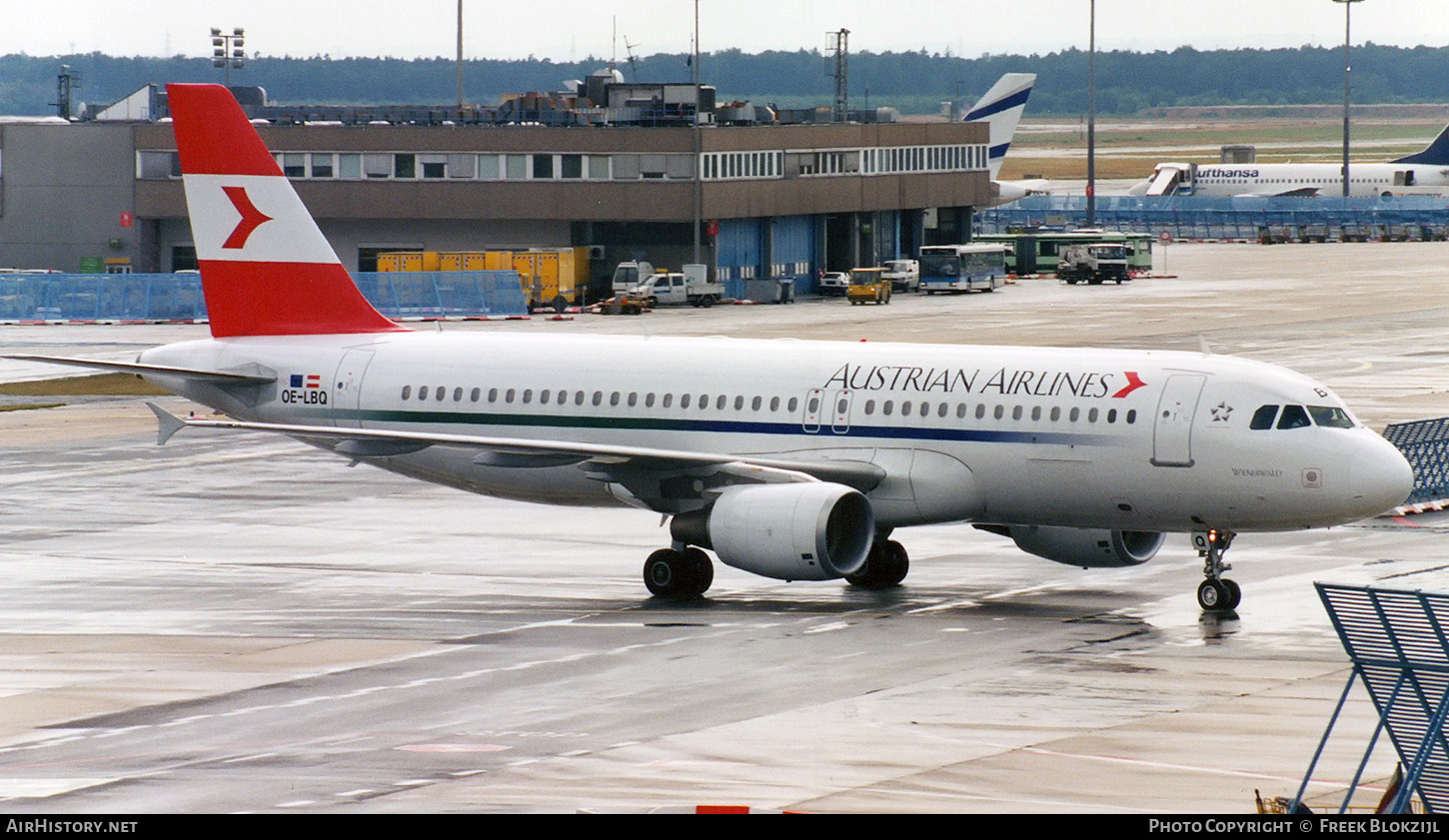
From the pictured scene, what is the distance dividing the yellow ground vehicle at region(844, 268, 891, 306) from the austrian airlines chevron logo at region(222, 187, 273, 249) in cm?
6707

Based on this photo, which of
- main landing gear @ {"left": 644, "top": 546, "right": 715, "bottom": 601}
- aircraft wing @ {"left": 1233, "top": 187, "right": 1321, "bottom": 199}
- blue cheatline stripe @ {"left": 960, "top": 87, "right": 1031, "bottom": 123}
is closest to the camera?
main landing gear @ {"left": 644, "top": 546, "right": 715, "bottom": 601}

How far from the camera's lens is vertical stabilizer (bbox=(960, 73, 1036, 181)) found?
140375 millimetres

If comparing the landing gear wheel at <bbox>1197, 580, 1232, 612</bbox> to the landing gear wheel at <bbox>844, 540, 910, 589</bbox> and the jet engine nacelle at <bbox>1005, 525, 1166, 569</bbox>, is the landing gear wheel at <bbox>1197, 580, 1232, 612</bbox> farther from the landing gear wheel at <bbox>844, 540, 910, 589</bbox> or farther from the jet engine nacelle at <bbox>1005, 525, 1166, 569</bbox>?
the landing gear wheel at <bbox>844, 540, 910, 589</bbox>

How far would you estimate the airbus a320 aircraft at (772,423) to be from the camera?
32219 mm

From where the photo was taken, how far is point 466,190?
348ft

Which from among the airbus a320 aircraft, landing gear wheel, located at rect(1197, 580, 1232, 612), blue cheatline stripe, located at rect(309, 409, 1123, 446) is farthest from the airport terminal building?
landing gear wheel, located at rect(1197, 580, 1232, 612)

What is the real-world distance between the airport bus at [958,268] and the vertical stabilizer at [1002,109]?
82.9 feet

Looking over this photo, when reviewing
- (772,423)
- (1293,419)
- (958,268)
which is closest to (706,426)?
(772,423)

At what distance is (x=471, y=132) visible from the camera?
105m

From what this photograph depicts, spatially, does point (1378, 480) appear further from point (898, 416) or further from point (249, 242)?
point (249, 242)

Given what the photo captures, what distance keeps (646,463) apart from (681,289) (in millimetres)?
69418

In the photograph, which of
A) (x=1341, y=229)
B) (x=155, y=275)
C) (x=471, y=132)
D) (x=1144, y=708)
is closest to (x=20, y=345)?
(x=155, y=275)

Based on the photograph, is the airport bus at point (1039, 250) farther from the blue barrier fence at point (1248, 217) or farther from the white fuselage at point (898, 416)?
the white fuselage at point (898, 416)

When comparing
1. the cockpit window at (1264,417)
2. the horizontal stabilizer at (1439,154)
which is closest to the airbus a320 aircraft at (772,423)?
the cockpit window at (1264,417)
